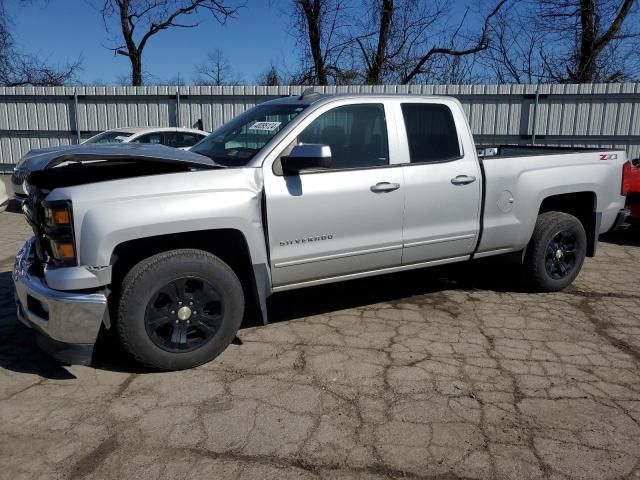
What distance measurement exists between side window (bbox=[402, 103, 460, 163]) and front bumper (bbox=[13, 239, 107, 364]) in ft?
8.78

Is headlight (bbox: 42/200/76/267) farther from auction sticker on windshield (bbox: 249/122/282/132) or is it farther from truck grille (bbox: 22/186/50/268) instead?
auction sticker on windshield (bbox: 249/122/282/132)

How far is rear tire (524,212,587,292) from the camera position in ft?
17.6

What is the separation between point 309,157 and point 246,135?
916mm

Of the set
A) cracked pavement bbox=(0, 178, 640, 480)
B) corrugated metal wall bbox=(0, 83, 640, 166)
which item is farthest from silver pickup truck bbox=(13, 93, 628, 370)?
corrugated metal wall bbox=(0, 83, 640, 166)

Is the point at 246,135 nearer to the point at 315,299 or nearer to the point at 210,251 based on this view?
the point at 210,251

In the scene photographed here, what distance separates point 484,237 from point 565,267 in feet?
4.15

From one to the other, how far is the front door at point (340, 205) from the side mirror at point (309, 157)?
0.49 feet

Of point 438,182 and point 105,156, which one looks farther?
point 438,182

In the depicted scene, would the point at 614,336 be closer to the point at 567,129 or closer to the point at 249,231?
the point at 249,231

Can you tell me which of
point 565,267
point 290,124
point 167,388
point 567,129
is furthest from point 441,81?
point 167,388

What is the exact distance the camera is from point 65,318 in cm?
331

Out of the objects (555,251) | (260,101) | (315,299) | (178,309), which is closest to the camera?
(178,309)

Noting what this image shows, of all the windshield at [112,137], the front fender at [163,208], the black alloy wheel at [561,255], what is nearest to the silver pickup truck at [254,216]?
the front fender at [163,208]

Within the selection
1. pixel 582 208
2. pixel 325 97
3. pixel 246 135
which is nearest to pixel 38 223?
pixel 246 135
